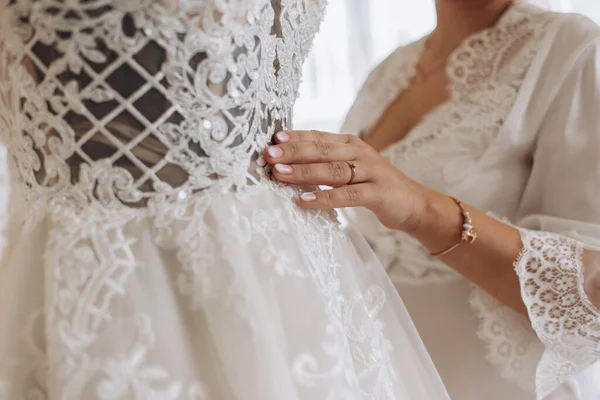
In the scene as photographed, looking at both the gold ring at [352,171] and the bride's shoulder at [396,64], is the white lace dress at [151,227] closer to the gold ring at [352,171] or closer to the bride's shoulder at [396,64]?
the gold ring at [352,171]

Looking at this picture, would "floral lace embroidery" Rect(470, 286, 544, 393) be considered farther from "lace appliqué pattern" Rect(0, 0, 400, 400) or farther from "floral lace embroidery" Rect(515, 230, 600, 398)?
"lace appliqué pattern" Rect(0, 0, 400, 400)

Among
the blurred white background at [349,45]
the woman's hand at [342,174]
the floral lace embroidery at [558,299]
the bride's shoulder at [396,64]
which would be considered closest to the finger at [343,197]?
the woman's hand at [342,174]

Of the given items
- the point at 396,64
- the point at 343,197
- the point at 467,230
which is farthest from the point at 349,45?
the point at 343,197

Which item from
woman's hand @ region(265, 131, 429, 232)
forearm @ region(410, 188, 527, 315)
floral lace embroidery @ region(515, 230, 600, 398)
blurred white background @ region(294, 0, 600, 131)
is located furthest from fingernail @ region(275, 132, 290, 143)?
blurred white background @ region(294, 0, 600, 131)

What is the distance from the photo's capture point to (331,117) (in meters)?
1.50

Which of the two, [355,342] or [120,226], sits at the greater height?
[120,226]

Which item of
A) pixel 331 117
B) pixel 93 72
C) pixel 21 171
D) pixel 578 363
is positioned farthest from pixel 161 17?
pixel 331 117

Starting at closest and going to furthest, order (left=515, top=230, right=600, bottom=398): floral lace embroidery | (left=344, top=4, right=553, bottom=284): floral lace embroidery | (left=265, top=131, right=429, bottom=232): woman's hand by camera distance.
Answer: (left=265, top=131, right=429, bottom=232): woman's hand < (left=515, top=230, right=600, bottom=398): floral lace embroidery < (left=344, top=4, right=553, bottom=284): floral lace embroidery

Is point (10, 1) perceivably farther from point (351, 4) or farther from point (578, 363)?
point (351, 4)

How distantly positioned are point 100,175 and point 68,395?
5.8 inches

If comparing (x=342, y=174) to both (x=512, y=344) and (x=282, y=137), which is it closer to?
(x=282, y=137)

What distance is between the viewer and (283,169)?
1.47 ft

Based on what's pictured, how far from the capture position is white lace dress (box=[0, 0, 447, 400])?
358 millimetres

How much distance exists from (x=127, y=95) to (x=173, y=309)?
15 centimetres
